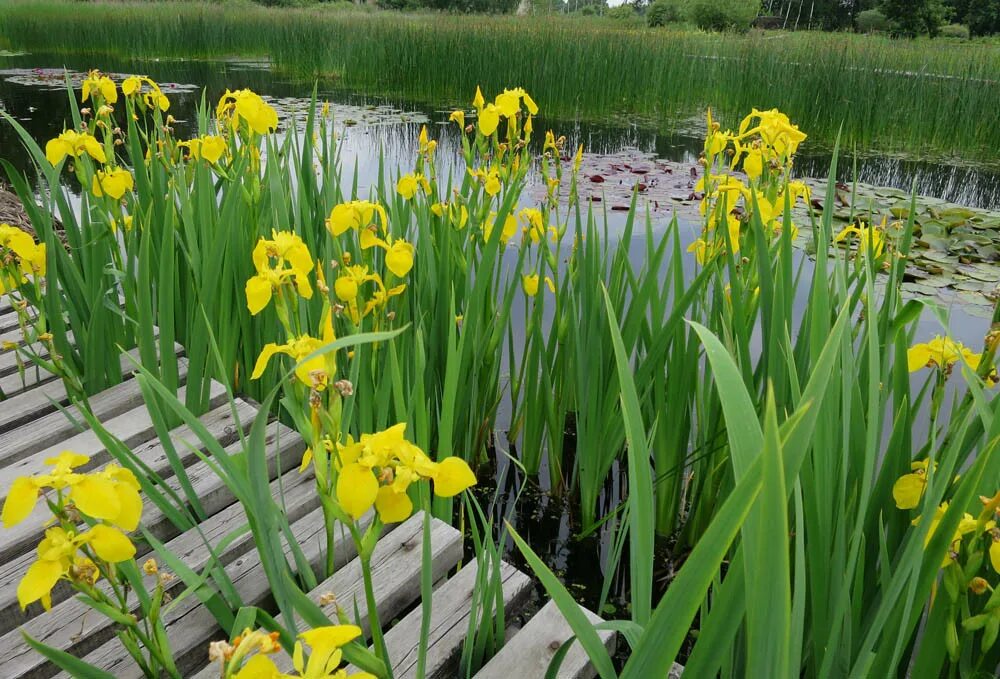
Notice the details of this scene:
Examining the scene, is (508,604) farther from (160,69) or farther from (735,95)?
(160,69)

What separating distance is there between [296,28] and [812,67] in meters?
7.30

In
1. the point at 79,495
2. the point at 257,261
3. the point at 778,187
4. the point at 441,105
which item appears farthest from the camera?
the point at 441,105

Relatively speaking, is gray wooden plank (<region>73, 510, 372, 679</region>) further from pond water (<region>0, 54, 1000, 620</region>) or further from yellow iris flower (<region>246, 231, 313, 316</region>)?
pond water (<region>0, 54, 1000, 620</region>)

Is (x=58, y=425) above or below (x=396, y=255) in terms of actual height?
below

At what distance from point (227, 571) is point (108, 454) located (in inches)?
21.0

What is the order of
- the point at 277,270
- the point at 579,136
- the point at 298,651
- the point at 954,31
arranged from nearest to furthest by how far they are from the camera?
the point at 298,651 < the point at 277,270 < the point at 579,136 < the point at 954,31

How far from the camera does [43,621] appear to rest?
1101 millimetres

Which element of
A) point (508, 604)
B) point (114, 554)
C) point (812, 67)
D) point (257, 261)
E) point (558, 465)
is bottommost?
point (558, 465)

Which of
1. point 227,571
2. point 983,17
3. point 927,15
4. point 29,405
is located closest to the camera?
point 227,571

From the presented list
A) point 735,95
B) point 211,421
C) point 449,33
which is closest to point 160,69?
point 449,33

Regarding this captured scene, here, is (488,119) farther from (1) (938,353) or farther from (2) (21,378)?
(2) (21,378)

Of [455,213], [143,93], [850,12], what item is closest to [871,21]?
[850,12]

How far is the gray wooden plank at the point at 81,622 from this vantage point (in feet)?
3.33

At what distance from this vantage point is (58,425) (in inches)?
63.9
